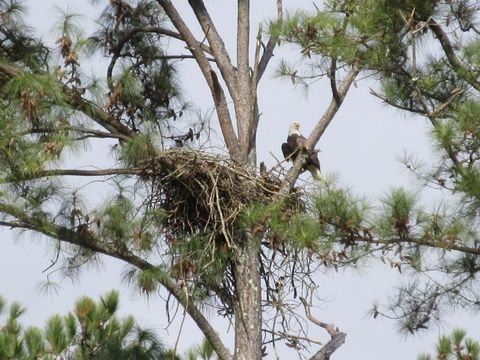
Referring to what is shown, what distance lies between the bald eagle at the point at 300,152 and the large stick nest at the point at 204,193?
37 cm

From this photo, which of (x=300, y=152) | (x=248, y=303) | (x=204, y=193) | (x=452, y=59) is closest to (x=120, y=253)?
(x=204, y=193)

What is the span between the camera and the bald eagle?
32.2ft

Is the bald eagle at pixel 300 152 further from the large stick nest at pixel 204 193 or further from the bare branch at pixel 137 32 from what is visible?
the bare branch at pixel 137 32

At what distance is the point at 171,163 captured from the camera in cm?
924

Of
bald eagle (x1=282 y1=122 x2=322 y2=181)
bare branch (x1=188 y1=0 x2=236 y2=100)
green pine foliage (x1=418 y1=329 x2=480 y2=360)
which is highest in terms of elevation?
bare branch (x1=188 y1=0 x2=236 y2=100)

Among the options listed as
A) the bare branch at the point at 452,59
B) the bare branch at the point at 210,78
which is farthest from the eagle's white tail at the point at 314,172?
the bare branch at the point at 452,59

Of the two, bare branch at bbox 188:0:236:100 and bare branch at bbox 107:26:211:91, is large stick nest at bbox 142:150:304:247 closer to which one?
bare branch at bbox 188:0:236:100

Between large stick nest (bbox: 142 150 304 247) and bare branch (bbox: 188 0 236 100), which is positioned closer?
large stick nest (bbox: 142 150 304 247)

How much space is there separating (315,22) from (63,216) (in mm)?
1793

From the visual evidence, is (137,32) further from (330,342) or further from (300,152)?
(330,342)

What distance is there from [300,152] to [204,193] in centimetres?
82

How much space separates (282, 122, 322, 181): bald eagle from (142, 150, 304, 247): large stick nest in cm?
37

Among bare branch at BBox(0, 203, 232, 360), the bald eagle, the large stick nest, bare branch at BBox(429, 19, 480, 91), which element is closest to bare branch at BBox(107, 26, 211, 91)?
the bald eagle

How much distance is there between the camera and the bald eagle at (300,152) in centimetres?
983
